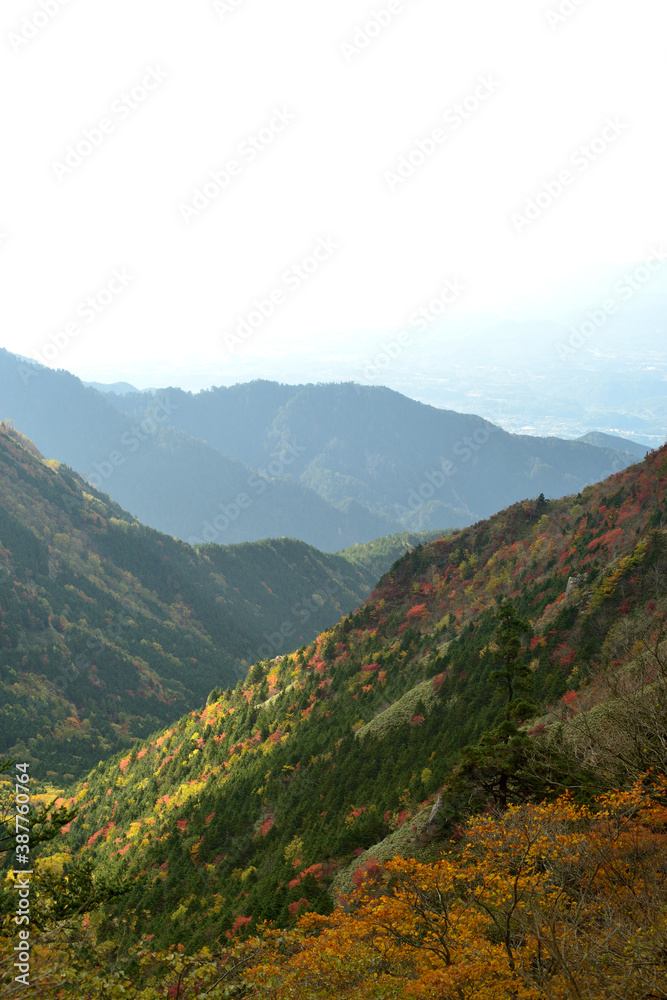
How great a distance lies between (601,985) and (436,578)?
83.2m

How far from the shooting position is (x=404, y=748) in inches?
2338

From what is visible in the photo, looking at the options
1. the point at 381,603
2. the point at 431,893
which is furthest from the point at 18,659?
the point at 431,893

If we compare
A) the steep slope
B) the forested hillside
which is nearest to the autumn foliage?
the forested hillside

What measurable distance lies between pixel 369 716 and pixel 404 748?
15.1 metres

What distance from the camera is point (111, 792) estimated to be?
A: 4102 inches

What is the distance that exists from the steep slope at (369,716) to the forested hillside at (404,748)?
11.3 inches

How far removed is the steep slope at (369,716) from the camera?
1982 inches

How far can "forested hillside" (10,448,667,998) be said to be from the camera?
29984 millimetres

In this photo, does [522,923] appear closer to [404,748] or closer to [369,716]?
[404,748]

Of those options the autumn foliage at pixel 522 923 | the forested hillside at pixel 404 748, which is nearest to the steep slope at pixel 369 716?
the forested hillside at pixel 404 748

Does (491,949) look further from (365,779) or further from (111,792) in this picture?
(111,792)

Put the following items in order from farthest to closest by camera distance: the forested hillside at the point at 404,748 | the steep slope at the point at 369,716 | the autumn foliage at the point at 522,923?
the steep slope at the point at 369,716
the forested hillside at the point at 404,748
the autumn foliage at the point at 522,923

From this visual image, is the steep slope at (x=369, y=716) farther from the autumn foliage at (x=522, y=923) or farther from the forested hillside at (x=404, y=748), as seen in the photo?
the autumn foliage at (x=522, y=923)

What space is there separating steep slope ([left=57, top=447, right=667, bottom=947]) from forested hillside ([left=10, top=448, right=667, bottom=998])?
11.3 inches
